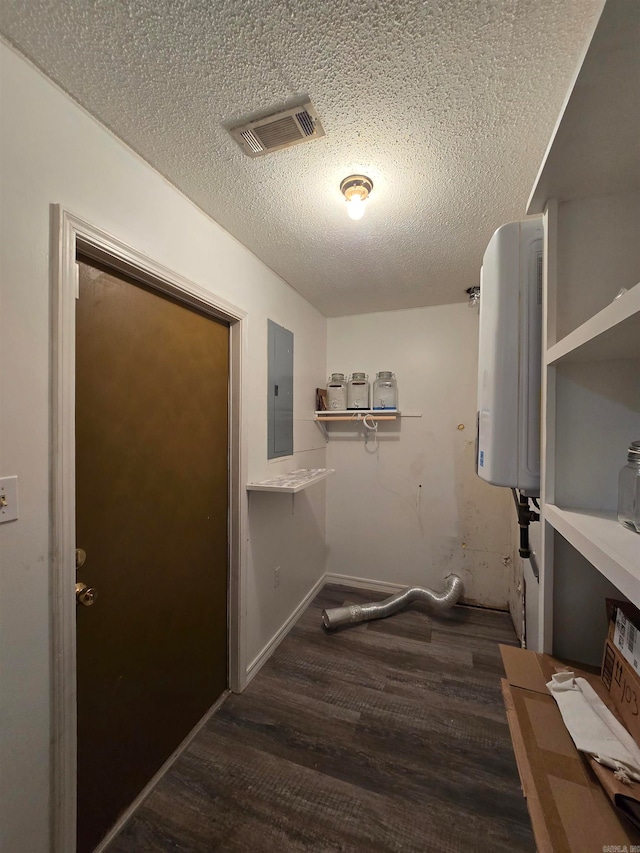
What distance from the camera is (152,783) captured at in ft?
4.38

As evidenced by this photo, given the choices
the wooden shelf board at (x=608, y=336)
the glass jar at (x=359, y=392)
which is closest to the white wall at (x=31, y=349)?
the wooden shelf board at (x=608, y=336)

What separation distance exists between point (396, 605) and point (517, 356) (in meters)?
2.23

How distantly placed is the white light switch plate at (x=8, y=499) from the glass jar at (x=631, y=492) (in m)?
1.42

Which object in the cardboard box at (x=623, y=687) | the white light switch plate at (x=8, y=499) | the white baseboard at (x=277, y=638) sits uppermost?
the white light switch plate at (x=8, y=499)

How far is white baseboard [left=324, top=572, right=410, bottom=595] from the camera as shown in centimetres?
288

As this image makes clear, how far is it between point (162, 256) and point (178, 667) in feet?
5.91

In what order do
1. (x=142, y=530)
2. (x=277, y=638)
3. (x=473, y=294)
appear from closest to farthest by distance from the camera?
(x=142, y=530), (x=277, y=638), (x=473, y=294)

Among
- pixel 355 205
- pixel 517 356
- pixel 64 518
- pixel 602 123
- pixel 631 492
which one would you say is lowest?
pixel 64 518

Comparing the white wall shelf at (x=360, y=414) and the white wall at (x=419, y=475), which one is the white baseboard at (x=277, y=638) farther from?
the white wall shelf at (x=360, y=414)

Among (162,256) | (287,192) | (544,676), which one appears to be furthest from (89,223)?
(544,676)

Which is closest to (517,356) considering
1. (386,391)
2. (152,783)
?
(386,391)

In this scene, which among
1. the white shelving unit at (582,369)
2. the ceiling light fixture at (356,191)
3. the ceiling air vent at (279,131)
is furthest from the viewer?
the ceiling light fixture at (356,191)

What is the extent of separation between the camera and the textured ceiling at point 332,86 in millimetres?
800

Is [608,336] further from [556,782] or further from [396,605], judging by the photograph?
[396,605]
